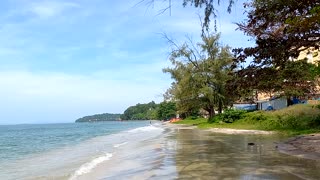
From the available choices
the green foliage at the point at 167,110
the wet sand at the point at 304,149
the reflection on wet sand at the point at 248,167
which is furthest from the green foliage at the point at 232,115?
the green foliage at the point at 167,110

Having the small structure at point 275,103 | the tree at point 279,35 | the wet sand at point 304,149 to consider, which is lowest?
the wet sand at point 304,149

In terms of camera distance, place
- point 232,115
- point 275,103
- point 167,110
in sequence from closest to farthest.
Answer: point 232,115
point 275,103
point 167,110

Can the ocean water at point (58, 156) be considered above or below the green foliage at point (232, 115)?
below

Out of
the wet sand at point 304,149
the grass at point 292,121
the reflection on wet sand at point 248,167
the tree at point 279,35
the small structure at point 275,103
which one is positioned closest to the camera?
the reflection on wet sand at point 248,167

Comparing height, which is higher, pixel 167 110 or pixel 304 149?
pixel 167 110

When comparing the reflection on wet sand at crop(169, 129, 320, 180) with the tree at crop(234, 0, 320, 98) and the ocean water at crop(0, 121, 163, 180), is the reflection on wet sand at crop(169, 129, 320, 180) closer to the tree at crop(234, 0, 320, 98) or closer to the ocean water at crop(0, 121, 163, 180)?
the tree at crop(234, 0, 320, 98)

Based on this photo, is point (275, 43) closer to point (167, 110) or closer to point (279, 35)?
point (279, 35)

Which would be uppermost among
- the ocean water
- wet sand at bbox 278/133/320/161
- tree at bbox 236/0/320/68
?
tree at bbox 236/0/320/68

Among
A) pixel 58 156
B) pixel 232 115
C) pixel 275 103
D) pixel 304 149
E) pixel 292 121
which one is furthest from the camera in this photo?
pixel 275 103

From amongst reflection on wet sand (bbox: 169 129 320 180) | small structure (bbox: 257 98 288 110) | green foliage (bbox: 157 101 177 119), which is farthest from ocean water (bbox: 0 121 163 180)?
green foliage (bbox: 157 101 177 119)

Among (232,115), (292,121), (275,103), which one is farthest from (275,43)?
(275,103)

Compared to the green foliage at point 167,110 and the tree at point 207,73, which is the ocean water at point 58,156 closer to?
the tree at point 207,73

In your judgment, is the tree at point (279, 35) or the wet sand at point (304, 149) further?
the wet sand at point (304, 149)

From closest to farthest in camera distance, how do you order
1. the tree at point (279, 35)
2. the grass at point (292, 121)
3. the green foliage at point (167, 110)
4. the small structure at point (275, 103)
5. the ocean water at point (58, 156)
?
the tree at point (279, 35), the ocean water at point (58, 156), the grass at point (292, 121), the small structure at point (275, 103), the green foliage at point (167, 110)
